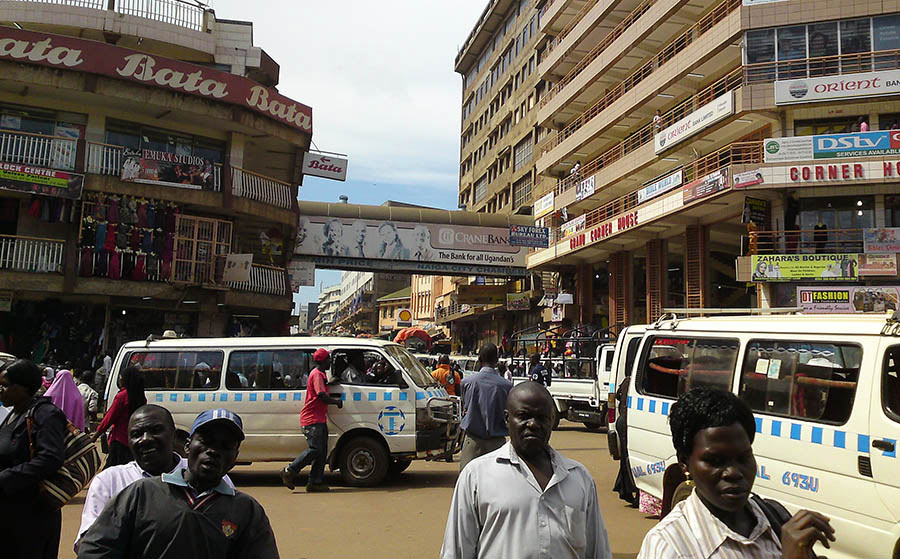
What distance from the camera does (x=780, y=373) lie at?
632cm

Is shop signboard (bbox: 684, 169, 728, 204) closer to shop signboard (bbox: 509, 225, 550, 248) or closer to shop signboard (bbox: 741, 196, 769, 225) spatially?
shop signboard (bbox: 741, 196, 769, 225)

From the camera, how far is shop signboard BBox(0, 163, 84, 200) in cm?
2050

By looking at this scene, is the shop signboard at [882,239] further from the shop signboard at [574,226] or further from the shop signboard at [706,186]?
the shop signboard at [574,226]

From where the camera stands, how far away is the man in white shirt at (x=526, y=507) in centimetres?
284

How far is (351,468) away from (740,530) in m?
8.76

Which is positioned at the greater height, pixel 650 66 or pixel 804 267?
pixel 650 66

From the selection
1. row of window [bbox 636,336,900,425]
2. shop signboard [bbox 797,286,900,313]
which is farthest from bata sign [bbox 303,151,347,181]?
row of window [bbox 636,336,900,425]

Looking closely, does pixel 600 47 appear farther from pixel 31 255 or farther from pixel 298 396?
pixel 298 396

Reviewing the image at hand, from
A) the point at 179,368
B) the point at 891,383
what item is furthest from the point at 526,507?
the point at 179,368

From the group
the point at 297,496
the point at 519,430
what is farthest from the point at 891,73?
the point at 519,430

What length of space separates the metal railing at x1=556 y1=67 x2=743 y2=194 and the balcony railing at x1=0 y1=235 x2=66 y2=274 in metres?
21.8

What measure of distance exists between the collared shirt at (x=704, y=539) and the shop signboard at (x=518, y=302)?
41.4m

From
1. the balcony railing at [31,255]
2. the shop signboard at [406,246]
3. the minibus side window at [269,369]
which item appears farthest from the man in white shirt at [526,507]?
the shop signboard at [406,246]

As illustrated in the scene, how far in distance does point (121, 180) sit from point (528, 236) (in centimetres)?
1703
